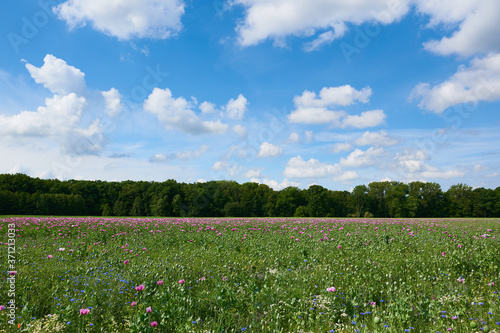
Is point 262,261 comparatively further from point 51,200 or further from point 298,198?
point 298,198

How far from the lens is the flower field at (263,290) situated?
389cm

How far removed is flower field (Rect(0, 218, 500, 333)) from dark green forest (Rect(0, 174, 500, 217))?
188 ft

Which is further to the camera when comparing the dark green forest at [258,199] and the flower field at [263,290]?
the dark green forest at [258,199]

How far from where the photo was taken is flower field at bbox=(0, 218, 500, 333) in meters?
3.89

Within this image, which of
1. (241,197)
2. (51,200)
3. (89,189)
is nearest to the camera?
(51,200)

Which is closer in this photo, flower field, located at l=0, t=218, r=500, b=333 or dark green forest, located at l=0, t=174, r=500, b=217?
flower field, located at l=0, t=218, r=500, b=333

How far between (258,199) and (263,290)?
66.4 meters

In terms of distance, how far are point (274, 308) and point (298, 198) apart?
69277 mm

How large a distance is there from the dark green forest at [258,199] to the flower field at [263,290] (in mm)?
57396

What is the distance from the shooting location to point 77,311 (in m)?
4.30

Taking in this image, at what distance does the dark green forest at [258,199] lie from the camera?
6462 centimetres

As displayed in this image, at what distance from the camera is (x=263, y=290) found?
4.82 meters

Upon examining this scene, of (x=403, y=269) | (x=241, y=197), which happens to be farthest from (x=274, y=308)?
(x=241, y=197)

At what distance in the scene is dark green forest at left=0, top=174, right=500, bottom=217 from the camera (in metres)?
64.6
